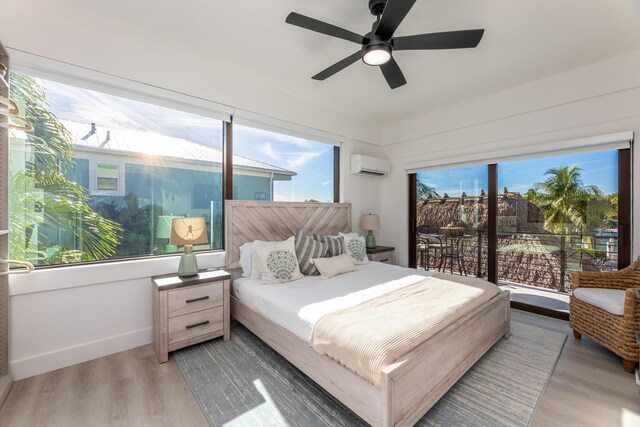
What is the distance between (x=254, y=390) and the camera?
192 centimetres

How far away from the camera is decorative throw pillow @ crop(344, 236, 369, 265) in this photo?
11.5ft

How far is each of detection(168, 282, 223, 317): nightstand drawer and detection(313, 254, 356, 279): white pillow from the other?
1024 millimetres

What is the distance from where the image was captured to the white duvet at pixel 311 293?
6.42ft

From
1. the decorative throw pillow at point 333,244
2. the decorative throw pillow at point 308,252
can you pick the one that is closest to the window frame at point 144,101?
the decorative throw pillow at point 308,252

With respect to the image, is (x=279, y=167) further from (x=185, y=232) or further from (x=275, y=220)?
(x=185, y=232)

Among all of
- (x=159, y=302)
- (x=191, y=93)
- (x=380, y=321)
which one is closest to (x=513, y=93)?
(x=380, y=321)

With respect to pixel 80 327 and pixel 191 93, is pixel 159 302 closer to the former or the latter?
pixel 80 327

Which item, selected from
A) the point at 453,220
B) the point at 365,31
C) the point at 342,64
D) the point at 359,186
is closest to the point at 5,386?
the point at 342,64

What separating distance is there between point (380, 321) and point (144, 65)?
301cm

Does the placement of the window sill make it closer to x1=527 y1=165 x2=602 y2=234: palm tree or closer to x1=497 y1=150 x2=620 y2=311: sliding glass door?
x1=497 y1=150 x2=620 y2=311: sliding glass door

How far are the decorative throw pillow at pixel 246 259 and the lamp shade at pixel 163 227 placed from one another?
0.77 metres

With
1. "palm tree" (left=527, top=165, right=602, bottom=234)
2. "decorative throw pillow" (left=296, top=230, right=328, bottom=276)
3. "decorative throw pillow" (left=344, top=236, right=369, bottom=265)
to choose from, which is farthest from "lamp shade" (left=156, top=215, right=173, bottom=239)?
"palm tree" (left=527, top=165, right=602, bottom=234)

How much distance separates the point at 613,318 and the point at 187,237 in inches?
144

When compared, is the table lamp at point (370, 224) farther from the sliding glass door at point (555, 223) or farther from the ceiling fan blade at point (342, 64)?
the ceiling fan blade at point (342, 64)
